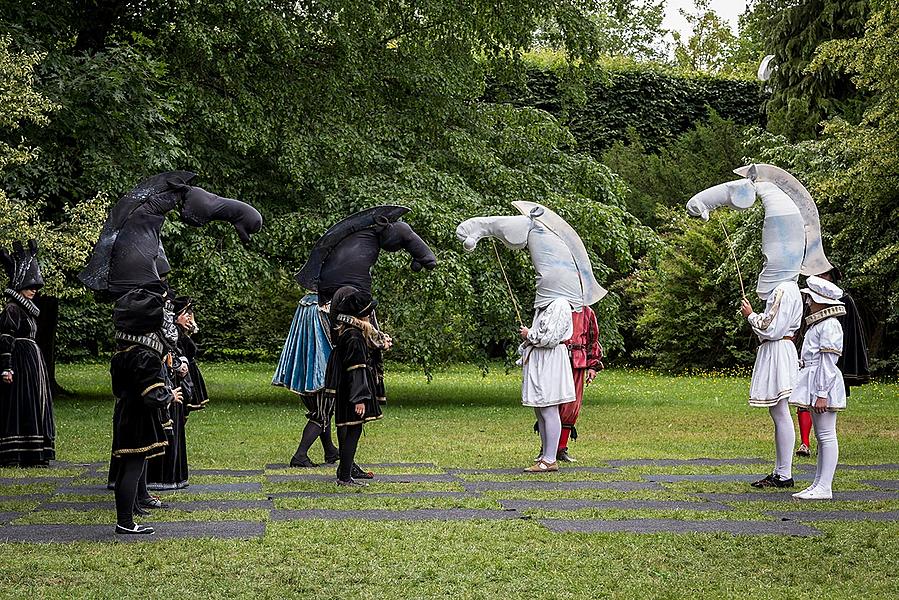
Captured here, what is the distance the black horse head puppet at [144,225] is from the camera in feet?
25.9

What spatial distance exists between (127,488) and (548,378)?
14.8 ft

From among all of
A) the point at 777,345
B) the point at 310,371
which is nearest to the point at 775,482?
the point at 777,345

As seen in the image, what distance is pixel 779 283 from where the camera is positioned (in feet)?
32.3

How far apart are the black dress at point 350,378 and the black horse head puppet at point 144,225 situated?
1803mm

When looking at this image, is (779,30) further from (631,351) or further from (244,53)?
(244,53)

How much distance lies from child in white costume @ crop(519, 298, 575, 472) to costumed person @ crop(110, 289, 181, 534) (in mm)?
4140

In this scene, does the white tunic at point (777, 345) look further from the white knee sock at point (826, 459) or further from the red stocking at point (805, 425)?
the red stocking at point (805, 425)

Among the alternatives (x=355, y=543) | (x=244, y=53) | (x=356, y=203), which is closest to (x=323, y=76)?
(x=244, y=53)

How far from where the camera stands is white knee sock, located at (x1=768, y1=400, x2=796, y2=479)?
31.8 feet

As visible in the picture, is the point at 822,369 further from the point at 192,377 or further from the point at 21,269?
the point at 21,269

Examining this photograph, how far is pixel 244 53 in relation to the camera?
62.4 ft

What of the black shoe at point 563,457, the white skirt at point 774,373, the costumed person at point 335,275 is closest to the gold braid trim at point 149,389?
the costumed person at point 335,275

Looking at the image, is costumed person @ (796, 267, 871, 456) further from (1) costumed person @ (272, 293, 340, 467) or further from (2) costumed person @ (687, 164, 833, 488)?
(1) costumed person @ (272, 293, 340, 467)

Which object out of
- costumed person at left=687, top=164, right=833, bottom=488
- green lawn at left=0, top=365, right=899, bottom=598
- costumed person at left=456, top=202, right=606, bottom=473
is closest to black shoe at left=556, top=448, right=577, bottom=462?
green lawn at left=0, top=365, right=899, bottom=598
